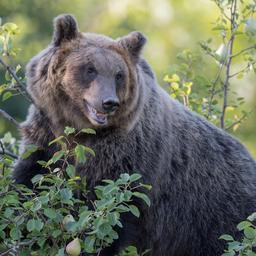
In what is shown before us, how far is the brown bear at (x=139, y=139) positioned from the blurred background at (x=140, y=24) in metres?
11.7

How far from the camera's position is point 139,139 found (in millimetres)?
7422

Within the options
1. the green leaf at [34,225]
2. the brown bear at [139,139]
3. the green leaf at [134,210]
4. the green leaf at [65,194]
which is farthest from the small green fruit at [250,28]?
the green leaf at [34,225]

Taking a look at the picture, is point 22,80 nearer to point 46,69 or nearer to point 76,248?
point 46,69

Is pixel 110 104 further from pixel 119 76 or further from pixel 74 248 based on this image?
pixel 74 248

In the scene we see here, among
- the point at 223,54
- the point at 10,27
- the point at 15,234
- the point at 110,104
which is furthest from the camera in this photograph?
the point at 223,54

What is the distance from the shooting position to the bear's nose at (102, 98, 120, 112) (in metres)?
6.86

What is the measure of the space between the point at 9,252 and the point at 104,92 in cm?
140

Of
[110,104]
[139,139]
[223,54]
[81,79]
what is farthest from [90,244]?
[223,54]

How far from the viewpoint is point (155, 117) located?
759 centimetres

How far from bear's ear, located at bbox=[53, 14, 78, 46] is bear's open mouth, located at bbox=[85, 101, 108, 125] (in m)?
0.52

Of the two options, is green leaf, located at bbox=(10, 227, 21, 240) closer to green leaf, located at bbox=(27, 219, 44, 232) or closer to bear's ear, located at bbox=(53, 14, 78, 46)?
green leaf, located at bbox=(27, 219, 44, 232)

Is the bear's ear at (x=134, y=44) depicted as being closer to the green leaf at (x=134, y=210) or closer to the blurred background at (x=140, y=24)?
the green leaf at (x=134, y=210)

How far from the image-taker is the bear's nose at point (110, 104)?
6.86 metres

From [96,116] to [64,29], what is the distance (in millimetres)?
686
